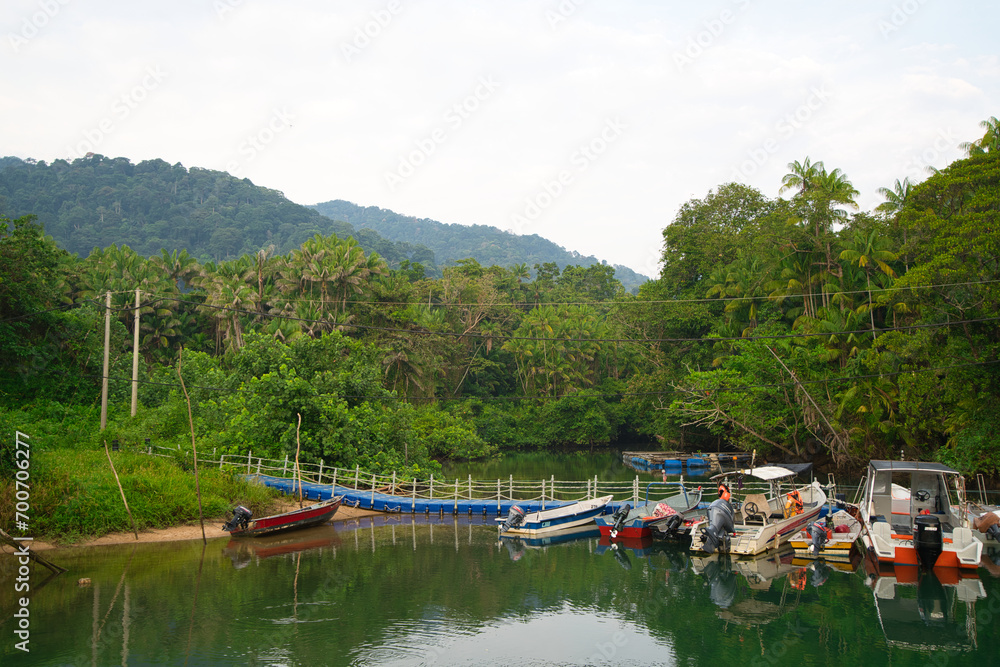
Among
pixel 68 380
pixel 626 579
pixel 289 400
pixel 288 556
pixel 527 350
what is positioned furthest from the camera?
pixel 527 350

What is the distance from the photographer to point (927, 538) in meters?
17.6

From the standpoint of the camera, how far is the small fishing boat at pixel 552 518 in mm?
22484

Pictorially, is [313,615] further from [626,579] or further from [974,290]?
[974,290]

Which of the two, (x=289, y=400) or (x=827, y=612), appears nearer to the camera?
(x=827, y=612)

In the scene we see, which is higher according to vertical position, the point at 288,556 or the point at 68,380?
the point at 68,380

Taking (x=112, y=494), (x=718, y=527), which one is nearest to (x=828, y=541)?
(x=718, y=527)

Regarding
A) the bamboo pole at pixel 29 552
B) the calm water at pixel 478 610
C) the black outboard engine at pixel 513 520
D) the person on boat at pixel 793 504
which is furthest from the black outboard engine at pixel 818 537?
the bamboo pole at pixel 29 552

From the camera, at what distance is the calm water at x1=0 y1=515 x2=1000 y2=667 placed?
40.2 feet

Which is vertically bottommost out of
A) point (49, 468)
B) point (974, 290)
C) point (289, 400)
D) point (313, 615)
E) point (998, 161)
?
point (313, 615)

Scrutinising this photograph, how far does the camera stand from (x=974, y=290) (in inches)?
947

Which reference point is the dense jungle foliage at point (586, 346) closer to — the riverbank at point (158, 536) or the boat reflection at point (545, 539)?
the riverbank at point (158, 536)

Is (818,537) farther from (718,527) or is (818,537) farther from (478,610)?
(478,610)

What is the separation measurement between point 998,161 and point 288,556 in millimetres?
26419

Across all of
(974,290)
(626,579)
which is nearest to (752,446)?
(974,290)
